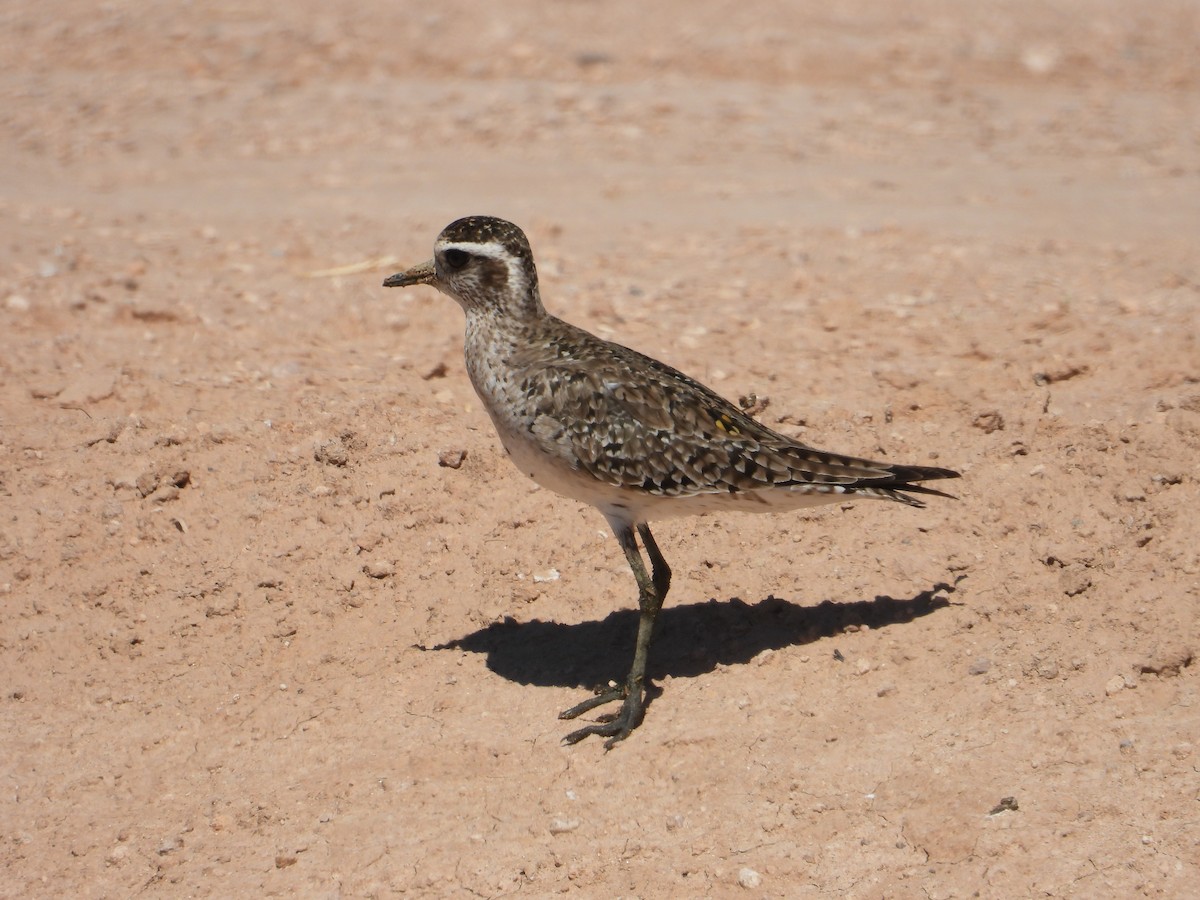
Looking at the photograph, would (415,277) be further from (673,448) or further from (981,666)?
(981,666)

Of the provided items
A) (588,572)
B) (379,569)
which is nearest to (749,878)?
(588,572)

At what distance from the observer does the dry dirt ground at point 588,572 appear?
643cm

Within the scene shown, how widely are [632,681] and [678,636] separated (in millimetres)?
770

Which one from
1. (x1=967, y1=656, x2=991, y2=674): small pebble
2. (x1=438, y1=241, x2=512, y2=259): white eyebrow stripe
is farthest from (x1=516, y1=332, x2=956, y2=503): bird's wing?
(x1=967, y1=656, x2=991, y2=674): small pebble

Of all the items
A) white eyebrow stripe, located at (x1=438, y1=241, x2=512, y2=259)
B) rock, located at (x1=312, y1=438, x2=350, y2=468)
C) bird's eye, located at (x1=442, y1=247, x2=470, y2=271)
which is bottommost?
rock, located at (x1=312, y1=438, x2=350, y2=468)

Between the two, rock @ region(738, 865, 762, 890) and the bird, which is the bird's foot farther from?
rock @ region(738, 865, 762, 890)

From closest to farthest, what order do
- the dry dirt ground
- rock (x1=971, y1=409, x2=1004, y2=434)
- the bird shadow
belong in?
the dry dirt ground, the bird shadow, rock (x1=971, y1=409, x2=1004, y2=434)

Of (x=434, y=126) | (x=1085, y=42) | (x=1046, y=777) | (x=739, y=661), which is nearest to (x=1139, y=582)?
(x=1046, y=777)

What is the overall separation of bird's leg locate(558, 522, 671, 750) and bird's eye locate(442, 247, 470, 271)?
1522 millimetres

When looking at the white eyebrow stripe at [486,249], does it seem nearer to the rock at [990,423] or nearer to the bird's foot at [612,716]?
the bird's foot at [612,716]

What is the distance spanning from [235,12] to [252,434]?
39.7 feet

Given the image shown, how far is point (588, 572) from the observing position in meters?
8.06

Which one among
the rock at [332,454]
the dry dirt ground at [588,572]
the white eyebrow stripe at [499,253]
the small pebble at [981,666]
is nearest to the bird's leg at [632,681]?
the dry dirt ground at [588,572]

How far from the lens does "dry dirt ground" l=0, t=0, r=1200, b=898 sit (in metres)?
6.43
